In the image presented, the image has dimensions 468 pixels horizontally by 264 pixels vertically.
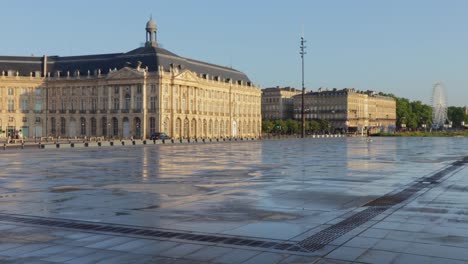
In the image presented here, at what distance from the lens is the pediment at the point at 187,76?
5273 inches

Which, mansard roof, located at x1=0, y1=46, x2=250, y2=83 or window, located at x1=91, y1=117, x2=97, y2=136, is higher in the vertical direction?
mansard roof, located at x1=0, y1=46, x2=250, y2=83

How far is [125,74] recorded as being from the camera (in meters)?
132

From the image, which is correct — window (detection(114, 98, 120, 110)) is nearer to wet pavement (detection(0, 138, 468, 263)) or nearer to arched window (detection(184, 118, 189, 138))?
arched window (detection(184, 118, 189, 138))

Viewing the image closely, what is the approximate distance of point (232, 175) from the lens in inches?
1021

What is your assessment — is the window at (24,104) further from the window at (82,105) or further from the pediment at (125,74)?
the pediment at (125,74)

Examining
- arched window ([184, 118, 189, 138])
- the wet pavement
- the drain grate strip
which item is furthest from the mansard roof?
the drain grate strip

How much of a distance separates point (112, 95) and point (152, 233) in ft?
417

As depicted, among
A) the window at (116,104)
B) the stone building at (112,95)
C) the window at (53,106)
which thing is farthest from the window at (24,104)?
the window at (116,104)

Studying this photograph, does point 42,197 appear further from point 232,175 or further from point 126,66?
point 126,66

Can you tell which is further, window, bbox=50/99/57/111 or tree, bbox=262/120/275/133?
tree, bbox=262/120/275/133

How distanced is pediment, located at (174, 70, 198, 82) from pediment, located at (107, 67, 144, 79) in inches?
340

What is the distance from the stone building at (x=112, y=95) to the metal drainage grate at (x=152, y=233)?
384 ft

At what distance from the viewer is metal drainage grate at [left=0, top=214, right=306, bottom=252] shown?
34.9 feet

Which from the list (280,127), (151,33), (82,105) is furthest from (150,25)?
(280,127)
